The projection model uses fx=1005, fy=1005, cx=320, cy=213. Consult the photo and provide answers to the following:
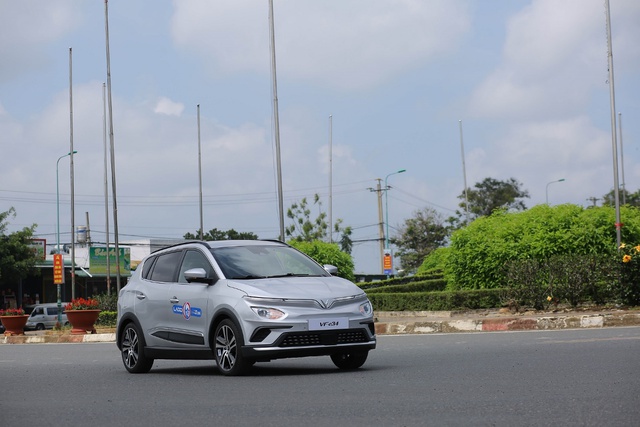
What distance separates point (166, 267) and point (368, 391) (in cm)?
487

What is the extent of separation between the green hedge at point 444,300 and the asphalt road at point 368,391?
1374cm

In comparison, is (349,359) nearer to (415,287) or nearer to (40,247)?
(415,287)

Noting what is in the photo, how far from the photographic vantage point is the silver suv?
36.5ft

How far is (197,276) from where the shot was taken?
Answer: 38.9 ft

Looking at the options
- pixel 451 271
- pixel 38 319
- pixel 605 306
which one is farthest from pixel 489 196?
pixel 605 306

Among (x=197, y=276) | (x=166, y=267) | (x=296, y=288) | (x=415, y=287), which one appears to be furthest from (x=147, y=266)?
(x=415, y=287)

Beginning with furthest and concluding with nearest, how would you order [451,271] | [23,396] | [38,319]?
[38,319] → [451,271] → [23,396]

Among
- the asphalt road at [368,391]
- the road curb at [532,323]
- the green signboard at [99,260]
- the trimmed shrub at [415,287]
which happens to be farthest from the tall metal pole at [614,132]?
the green signboard at [99,260]

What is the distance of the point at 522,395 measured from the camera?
8375mm

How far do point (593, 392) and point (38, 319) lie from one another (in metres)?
50.6

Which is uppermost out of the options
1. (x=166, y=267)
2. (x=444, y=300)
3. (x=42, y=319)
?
(x=166, y=267)

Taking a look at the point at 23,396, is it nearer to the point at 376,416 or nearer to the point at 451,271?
the point at 376,416

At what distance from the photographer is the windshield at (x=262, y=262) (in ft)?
39.4

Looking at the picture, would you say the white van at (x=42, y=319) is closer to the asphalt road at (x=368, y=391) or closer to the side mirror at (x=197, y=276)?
the asphalt road at (x=368, y=391)
